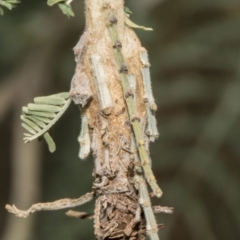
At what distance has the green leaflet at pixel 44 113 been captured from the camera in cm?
45

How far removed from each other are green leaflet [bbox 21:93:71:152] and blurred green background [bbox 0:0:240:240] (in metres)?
0.75

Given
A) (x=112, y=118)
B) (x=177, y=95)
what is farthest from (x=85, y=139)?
(x=177, y=95)

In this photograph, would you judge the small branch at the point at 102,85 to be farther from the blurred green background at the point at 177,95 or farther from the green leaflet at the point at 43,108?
the blurred green background at the point at 177,95

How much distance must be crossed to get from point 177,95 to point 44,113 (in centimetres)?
81

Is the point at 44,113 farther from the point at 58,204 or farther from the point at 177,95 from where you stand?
the point at 177,95

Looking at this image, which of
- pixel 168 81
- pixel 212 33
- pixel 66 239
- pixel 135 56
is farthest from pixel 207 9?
pixel 135 56

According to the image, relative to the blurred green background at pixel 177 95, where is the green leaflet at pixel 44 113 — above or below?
below

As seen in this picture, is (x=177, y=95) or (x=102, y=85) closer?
(x=102, y=85)

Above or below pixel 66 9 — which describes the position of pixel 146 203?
below

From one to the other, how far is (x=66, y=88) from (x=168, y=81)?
25cm

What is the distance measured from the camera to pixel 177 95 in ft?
4.06

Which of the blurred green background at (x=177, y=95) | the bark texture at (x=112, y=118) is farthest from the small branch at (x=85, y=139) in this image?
the blurred green background at (x=177, y=95)

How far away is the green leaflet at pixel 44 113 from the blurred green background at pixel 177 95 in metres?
0.75

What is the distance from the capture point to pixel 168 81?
1.24 metres
